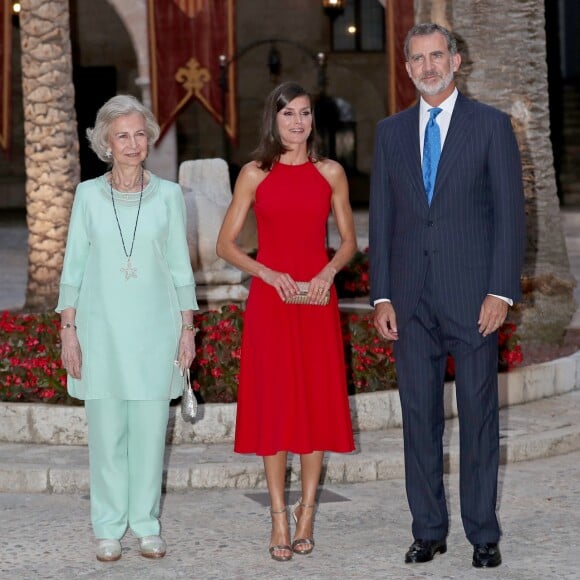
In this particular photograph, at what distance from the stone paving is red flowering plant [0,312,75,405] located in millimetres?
496

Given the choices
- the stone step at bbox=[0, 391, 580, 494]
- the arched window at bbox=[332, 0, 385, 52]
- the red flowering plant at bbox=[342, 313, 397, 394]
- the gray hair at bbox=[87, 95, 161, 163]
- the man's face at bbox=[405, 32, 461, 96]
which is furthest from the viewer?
the arched window at bbox=[332, 0, 385, 52]

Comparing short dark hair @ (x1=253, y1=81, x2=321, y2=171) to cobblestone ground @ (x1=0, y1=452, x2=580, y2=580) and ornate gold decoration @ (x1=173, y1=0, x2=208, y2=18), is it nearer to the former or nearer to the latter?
cobblestone ground @ (x1=0, y1=452, x2=580, y2=580)

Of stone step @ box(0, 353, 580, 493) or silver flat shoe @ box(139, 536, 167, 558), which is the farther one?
stone step @ box(0, 353, 580, 493)

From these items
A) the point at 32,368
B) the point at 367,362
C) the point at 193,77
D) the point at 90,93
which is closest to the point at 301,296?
the point at 367,362

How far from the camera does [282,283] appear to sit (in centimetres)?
602

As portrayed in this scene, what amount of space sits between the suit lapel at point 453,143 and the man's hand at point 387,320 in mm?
492

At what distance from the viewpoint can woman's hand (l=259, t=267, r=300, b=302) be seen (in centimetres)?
602

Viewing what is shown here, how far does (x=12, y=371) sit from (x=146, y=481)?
2971mm

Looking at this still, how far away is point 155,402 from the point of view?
604 centimetres

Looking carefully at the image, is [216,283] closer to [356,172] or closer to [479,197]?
[479,197]

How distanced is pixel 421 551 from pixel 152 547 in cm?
113

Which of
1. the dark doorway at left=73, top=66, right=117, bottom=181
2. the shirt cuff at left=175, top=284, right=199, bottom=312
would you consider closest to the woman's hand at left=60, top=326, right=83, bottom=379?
the shirt cuff at left=175, top=284, right=199, bottom=312

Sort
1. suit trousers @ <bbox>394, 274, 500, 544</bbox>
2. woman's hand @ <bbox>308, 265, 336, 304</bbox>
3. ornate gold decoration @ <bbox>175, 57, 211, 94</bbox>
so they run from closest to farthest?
suit trousers @ <bbox>394, 274, 500, 544</bbox>, woman's hand @ <bbox>308, 265, 336, 304</bbox>, ornate gold decoration @ <bbox>175, 57, 211, 94</bbox>

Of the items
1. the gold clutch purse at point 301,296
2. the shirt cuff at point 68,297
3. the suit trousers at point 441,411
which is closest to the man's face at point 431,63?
the suit trousers at point 441,411
